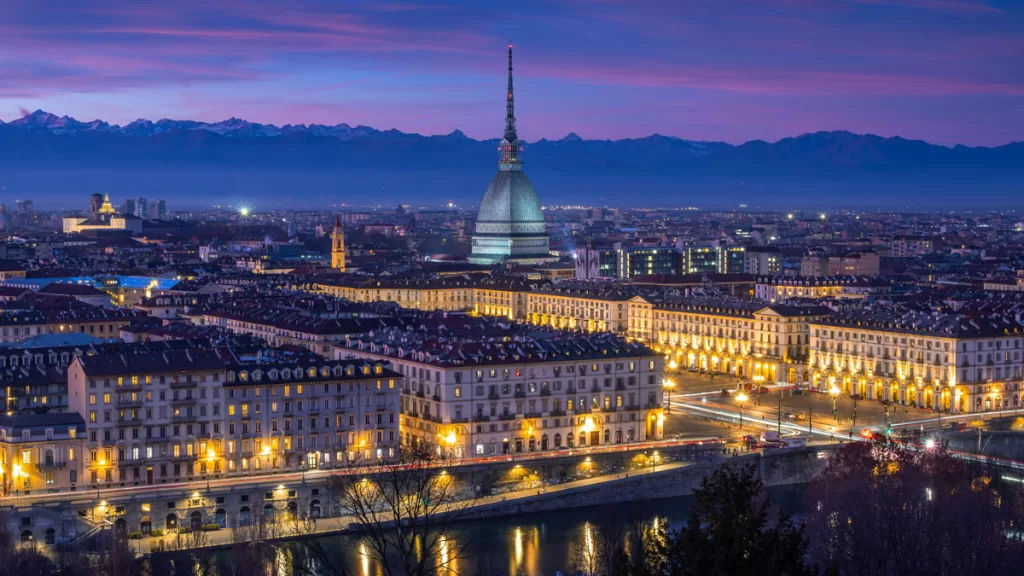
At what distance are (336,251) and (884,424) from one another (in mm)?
79200

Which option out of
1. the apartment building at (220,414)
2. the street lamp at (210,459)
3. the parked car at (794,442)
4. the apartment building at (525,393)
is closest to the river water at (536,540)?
the parked car at (794,442)

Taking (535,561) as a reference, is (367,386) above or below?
above

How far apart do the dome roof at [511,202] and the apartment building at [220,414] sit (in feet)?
282

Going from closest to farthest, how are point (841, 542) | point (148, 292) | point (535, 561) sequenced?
point (841, 542)
point (535, 561)
point (148, 292)

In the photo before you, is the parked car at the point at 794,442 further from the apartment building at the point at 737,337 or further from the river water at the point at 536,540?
the apartment building at the point at 737,337

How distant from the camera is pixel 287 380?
170 feet

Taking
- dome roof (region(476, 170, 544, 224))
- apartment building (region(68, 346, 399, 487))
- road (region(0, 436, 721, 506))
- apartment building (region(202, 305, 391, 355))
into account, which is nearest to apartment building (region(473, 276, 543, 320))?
apartment building (region(202, 305, 391, 355))

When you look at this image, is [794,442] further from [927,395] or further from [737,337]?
[737,337]

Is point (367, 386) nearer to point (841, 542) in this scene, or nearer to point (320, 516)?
point (320, 516)

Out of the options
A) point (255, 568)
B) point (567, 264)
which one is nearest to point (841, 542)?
point (255, 568)

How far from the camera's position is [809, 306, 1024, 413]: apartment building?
65.6 metres

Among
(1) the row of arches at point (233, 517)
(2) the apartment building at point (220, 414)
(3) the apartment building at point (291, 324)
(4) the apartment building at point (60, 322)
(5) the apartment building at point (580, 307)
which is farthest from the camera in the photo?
(5) the apartment building at point (580, 307)

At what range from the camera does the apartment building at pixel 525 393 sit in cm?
5434

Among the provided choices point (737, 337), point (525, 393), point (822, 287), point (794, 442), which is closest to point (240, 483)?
point (525, 393)
